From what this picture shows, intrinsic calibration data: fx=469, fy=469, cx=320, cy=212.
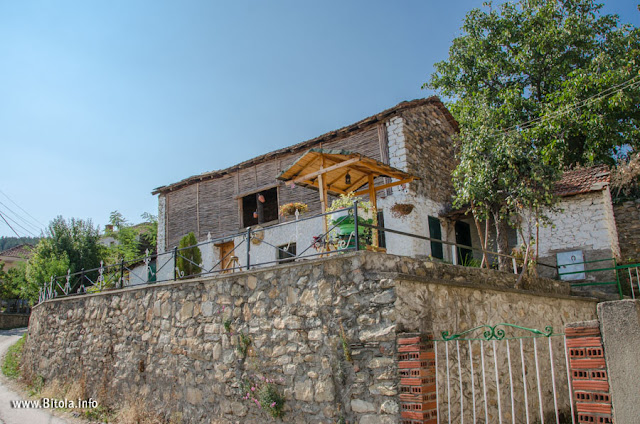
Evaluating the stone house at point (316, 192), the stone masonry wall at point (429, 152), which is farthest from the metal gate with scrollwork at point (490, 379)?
the stone masonry wall at point (429, 152)

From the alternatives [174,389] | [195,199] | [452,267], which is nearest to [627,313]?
[452,267]

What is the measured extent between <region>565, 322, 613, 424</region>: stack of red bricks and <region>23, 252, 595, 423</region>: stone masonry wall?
2170 mm

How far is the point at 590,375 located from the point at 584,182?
11107 millimetres

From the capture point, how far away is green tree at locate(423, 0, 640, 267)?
14.8 meters

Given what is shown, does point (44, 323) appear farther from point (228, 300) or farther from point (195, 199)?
point (228, 300)

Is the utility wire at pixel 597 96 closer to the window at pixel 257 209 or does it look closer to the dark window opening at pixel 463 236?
the dark window opening at pixel 463 236

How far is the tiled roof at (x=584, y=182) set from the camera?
1246cm

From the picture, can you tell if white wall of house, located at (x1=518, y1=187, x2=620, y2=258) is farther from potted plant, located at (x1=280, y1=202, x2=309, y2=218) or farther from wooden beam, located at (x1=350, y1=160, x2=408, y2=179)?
potted plant, located at (x1=280, y1=202, x2=309, y2=218)

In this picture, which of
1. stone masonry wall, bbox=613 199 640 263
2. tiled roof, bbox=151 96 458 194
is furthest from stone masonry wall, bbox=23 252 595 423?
tiled roof, bbox=151 96 458 194

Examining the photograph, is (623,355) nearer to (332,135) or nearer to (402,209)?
(402,209)

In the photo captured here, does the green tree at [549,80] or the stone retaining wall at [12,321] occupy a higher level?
the green tree at [549,80]

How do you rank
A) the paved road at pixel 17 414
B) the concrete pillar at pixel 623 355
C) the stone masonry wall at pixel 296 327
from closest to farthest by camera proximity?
the concrete pillar at pixel 623 355 < the stone masonry wall at pixel 296 327 < the paved road at pixel 17 414

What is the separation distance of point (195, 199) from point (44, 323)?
6.52 meters

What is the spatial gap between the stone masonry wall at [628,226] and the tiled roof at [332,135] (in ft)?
18.7
